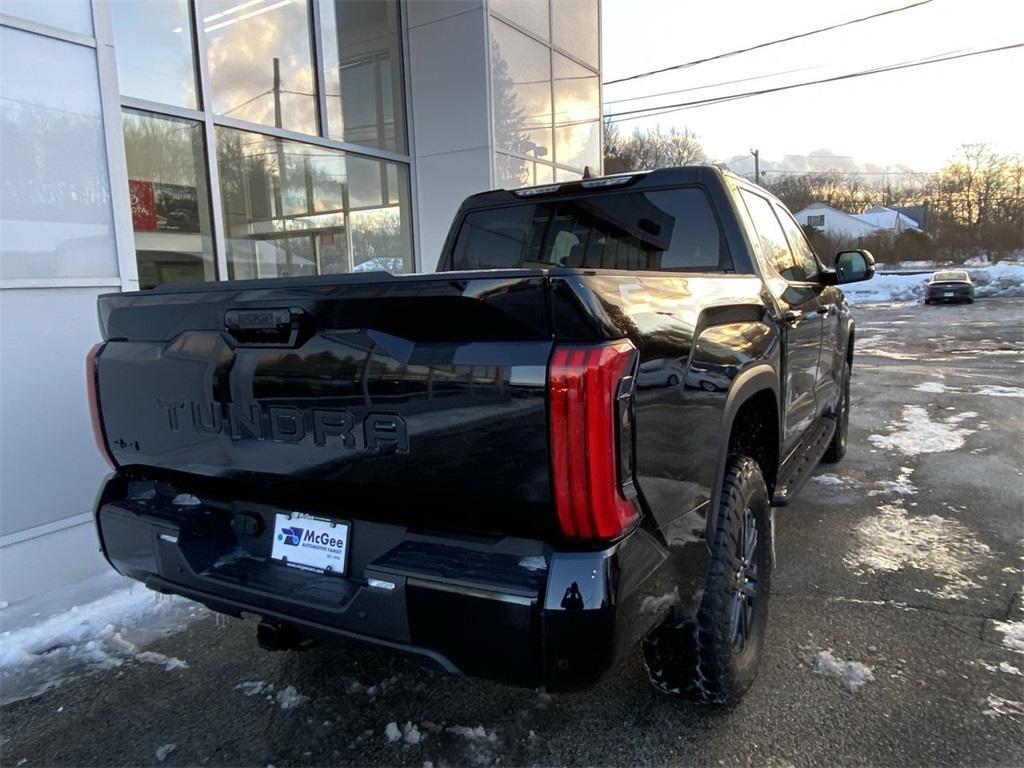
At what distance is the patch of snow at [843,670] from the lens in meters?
2.72

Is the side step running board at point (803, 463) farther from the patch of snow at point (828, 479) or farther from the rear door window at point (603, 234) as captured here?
the rear door window at point (603, 234)

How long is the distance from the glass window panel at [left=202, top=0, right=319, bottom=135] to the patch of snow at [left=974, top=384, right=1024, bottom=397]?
8635 millimetres

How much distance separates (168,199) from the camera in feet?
18.6

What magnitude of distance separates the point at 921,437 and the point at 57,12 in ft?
24.2

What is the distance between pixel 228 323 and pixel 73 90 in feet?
9.24

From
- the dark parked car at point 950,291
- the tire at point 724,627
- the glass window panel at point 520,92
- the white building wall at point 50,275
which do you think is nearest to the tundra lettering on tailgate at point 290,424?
the tire at point 724,627

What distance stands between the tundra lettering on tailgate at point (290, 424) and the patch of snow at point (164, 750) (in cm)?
117

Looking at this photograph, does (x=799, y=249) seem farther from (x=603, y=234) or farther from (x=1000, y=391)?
(x=1000, y=391)

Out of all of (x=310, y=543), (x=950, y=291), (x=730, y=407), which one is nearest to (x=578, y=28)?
(x=730, y=407)

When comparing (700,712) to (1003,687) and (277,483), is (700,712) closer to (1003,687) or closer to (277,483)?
(1003,687)

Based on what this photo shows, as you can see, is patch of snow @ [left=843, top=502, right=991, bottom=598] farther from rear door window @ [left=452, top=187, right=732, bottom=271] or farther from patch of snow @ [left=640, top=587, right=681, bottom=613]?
patch of snow @ [left=640, top=587, right=681, bottom=613]

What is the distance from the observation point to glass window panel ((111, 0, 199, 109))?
17.9 feet

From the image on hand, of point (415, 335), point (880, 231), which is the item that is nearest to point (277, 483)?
point (415, 335)

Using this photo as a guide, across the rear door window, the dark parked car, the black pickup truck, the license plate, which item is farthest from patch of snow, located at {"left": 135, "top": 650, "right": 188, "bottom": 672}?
the dark parked car
